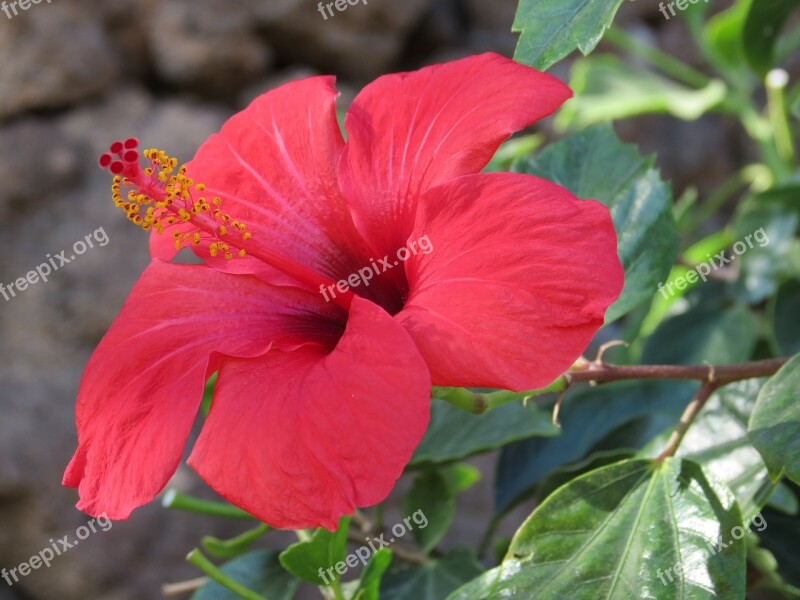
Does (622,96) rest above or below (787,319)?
above

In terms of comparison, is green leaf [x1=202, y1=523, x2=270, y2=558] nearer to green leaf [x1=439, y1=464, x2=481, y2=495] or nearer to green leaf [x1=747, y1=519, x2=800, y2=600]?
green leaf [x1=439, y1=464, x2=481, y2=495]

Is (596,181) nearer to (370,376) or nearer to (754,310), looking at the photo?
(370,376)

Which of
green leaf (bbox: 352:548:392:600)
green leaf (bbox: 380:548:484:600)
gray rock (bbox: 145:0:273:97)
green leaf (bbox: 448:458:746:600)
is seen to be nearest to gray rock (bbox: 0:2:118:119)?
gray rock (bbox: 145:0:273:97)

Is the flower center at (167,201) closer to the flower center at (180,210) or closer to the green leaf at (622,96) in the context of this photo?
the flower center at (180,210)

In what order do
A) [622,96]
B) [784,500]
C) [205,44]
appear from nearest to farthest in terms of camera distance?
[784,500]
[622,96]
[205,44]

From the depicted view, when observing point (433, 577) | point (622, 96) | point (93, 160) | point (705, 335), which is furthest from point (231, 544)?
point (93, 160)

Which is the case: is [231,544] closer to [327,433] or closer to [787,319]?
[327,433]
